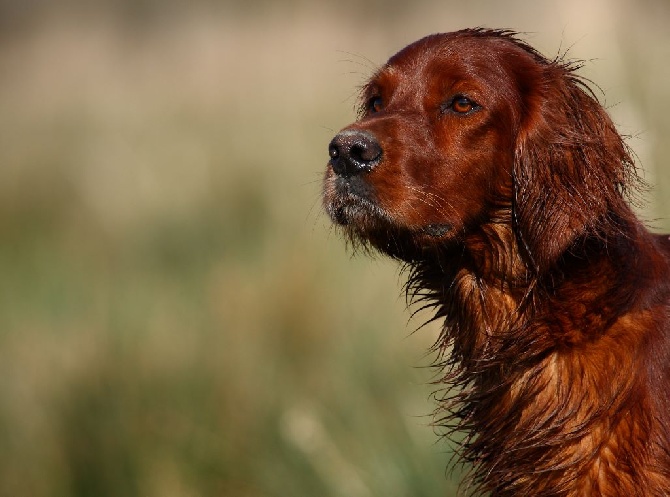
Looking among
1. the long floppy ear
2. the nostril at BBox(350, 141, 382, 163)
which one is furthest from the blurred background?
the long floppy ear

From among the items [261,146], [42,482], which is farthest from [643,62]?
[42,482]

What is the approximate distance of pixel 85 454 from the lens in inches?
188

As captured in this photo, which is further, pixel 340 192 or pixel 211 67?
pixel 211 67

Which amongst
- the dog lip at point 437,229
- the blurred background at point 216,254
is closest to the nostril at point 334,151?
the dog lip at point 437,229

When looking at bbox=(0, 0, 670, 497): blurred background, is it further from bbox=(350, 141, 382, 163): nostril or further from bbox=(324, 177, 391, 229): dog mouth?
bbox=(350, 141, 382, 163): nostril

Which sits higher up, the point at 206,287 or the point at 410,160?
the point at 410,160

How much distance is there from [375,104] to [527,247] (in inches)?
29.3

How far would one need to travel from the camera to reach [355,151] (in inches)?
115

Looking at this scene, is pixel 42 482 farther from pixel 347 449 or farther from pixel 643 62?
pixel 643 62

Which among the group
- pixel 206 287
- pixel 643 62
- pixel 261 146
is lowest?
pixel 206 287

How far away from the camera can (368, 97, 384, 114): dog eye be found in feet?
10.9

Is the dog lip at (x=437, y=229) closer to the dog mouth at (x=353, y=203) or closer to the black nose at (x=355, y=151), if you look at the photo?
the dog mouth at (x=353, y=203)

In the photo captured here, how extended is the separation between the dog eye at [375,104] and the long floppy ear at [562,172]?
0.49 meters

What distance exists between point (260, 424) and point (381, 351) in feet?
2.43
